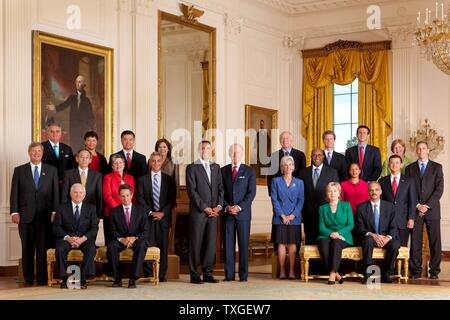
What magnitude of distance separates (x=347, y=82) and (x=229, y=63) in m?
2.65

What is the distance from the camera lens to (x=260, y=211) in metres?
14.6

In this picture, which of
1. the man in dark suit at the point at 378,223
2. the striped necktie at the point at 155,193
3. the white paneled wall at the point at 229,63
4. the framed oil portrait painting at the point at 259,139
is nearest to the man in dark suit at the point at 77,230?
the striped necktie at the point at 155,193

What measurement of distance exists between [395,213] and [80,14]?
17.0ft

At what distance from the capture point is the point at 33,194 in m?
8.62

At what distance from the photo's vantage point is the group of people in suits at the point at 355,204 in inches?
348

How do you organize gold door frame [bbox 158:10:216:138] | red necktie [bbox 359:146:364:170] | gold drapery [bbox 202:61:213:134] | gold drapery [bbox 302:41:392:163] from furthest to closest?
gold drapery [bbox 302:41:392:163] → gold drapery [bbox 202:61:213:134] → gold door frame [bbox 158:10:216:138] → red necktie [bbox 359:146:364:170]

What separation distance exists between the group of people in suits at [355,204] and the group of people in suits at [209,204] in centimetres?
1

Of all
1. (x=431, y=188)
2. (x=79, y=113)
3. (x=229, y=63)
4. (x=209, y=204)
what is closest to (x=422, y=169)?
(x=431, y=188)

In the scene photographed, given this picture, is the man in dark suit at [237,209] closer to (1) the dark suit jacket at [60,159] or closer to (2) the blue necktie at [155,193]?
(2) the blue necktie at [155,193]

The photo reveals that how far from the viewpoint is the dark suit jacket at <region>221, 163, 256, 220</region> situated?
922cm

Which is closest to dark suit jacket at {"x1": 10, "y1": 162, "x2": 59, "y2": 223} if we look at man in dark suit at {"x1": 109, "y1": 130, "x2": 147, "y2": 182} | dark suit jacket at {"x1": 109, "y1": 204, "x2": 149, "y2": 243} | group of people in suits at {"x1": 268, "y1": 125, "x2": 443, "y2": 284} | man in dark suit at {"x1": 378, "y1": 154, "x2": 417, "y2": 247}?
dark suit jacket at {"x1": 109, "y1": 204, "x2": 149, "y2": 243}

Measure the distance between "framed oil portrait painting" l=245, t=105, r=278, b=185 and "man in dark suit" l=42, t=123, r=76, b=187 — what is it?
5443 millimetres

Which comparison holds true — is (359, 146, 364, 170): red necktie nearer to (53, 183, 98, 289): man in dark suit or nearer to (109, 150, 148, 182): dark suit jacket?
(109, 150, 148, 182): dark suit jacket
